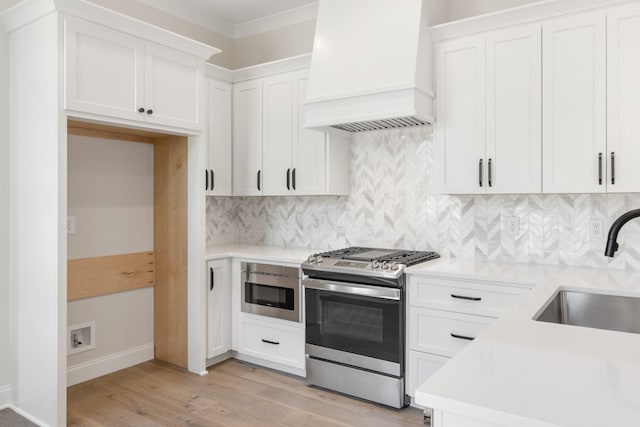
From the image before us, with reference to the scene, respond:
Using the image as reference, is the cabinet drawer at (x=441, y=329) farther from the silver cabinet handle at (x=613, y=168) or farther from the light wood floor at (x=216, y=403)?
the silver cabinet handle at (x=613, y=168)

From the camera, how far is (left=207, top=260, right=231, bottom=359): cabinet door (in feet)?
11.6

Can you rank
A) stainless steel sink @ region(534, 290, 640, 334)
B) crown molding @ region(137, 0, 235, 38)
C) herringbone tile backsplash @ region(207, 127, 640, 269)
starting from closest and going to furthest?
stainless steel sink @ region(534, 290, 640, 334)
herringbone tile backsplash @ region(207, 127, 640, 269)
crown molding @ region(137, 0, 235, 38)

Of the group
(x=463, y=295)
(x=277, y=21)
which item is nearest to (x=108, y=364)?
(x=463, y=295)

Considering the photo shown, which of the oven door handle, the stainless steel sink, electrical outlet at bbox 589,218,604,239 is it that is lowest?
the oven door handle

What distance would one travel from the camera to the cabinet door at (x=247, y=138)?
3.87 metres

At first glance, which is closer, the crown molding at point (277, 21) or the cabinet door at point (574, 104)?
the cabinet door at point (574, 104)

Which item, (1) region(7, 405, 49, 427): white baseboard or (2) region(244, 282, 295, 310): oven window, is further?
(2) region(244, 282, 295, 310): oven window

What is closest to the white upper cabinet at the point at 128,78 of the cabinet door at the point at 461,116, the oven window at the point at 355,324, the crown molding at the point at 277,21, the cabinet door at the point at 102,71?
the cabinet door at the point at 102,71

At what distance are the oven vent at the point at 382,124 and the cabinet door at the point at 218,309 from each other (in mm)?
1377

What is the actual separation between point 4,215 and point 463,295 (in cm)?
276

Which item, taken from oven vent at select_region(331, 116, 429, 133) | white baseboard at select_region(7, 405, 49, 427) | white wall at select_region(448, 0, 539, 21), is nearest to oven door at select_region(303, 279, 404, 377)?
oven vent at select_region(331, 116, 429, 133)

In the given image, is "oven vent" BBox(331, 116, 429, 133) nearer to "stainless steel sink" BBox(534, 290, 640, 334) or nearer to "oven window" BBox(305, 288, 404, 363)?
"oven window" BBox(305, 288, 404, 363)

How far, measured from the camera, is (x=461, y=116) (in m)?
2.97

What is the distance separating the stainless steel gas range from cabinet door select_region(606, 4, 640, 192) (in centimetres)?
122
